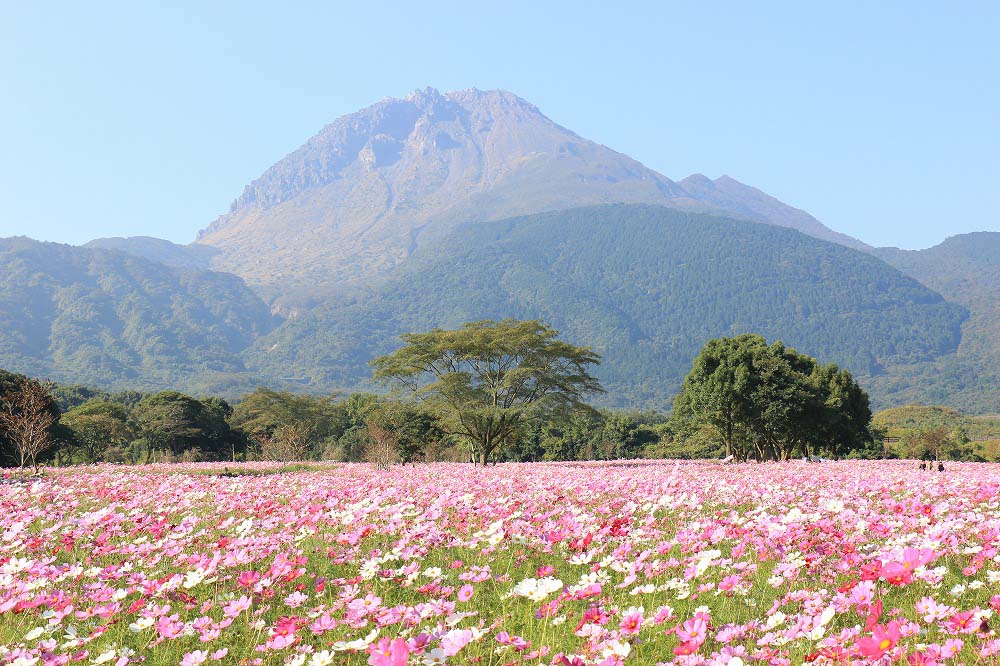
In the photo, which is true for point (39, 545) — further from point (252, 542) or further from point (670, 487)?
point (670, 487)

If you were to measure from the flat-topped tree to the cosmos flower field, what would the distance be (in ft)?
98.0

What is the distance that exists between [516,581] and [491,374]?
124 feet

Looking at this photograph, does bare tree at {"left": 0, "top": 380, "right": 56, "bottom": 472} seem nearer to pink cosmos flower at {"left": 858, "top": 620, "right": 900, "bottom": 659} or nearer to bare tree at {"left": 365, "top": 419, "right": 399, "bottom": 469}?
bare tree at {"left": 365, "top": 419, "right": 399, "bottom": 469}

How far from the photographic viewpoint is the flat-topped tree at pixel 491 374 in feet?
134

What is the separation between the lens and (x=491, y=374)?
4450cm

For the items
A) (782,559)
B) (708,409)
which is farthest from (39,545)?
(708,409)

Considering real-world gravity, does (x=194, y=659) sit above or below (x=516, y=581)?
above

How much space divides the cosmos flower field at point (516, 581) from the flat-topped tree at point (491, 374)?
98.0 ft

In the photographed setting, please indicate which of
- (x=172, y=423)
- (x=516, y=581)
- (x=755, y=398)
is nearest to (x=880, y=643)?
(x=516, y=581)

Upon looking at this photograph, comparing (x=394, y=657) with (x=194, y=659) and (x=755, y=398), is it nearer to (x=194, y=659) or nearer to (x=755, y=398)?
(x=194, y=659)

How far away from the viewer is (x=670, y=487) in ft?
38.2

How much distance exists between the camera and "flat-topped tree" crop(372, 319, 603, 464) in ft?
134

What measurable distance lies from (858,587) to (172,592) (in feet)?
15.1

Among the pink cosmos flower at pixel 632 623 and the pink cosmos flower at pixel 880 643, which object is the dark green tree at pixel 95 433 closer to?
the pink cosmos flower at pixel 632 623
